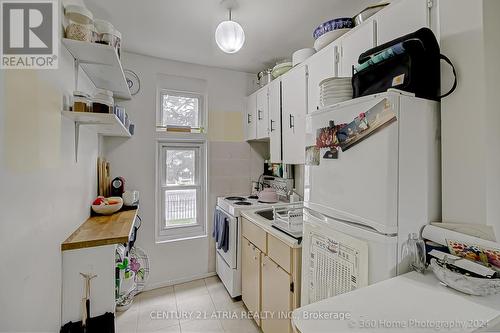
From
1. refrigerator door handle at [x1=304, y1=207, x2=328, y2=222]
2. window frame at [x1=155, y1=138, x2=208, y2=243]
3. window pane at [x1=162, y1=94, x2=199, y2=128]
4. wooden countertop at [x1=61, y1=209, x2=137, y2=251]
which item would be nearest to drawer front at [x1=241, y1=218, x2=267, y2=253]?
refrigerator door handle at [x1=304, y1=207, x2=328, y2=222]

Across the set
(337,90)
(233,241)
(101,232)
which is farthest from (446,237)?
(101,232)

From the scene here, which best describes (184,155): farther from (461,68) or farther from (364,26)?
(461,68)

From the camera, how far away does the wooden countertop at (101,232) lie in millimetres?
1340

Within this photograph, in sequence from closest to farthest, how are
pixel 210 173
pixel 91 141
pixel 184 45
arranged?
1. pixel 91 141
2. pixel 184 45
3. pixel 210 173

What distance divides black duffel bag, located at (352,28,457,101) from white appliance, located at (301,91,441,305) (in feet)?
0.23

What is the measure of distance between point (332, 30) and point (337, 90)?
0.71 meters

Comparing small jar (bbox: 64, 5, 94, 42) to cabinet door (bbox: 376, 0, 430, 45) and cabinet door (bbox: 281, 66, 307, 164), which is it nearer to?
cabinet door (bbox: 281, 66, 307, 164)

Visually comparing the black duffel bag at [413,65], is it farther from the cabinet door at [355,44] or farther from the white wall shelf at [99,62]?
the white wall shelf at [99,62]

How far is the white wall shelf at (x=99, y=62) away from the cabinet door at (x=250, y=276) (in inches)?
71.3

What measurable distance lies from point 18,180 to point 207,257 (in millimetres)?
2362

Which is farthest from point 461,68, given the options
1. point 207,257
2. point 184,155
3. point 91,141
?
point 207,257

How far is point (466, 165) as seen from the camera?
962 mm

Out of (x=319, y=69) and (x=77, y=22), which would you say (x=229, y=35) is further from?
(x=77, y=22)

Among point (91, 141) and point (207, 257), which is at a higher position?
point (91, 141)
